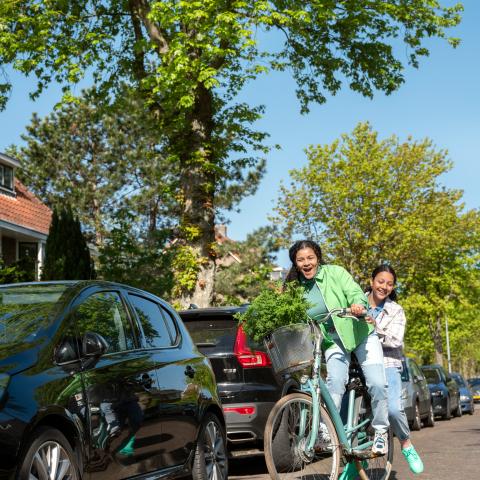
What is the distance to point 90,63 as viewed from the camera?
755 inches

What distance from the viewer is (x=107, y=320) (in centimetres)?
600

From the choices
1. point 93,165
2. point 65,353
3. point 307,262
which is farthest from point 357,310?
point 93,165

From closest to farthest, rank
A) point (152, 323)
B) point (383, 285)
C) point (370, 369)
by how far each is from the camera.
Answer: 1. point (152, 323)
2. point (370, 369)
3. point (383, 285)

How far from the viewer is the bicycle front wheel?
6407 millimetres

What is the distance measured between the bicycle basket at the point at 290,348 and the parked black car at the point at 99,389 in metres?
0.76

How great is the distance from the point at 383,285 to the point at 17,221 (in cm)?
2384

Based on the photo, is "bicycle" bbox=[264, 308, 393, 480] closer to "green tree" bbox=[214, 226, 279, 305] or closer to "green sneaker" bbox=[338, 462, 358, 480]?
"green sneaker" bbox=[338, 462, 358, 480]

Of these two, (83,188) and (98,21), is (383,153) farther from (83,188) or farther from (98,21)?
(98,21)

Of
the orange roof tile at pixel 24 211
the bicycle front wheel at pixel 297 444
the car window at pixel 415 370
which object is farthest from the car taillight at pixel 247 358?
the orange roof tile at pixel 24 211

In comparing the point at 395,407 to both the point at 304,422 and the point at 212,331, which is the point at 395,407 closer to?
the point at 304,422

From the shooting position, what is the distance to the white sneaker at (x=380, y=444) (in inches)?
272

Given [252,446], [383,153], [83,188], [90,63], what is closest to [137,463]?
[252,446]

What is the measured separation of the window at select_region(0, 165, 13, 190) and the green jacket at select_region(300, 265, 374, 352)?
84.1ft

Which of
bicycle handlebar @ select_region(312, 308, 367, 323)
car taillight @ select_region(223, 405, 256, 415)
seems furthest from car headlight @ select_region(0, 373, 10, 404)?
car taillight @ select_region(223, 405, 256, 415)
